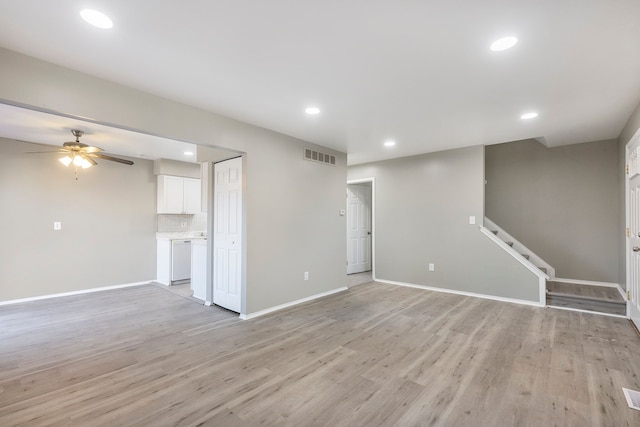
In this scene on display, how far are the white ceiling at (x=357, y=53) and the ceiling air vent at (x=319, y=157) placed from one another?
108 cm

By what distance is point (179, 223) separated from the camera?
6496mm

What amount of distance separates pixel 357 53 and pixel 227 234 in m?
2.92

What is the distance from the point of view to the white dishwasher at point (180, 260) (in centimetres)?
577

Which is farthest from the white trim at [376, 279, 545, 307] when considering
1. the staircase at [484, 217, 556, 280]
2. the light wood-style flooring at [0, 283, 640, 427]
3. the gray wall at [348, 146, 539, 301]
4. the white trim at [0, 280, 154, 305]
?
the white trim at [0, 280, 154, 305]

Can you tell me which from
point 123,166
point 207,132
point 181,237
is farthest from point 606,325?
point 123,166

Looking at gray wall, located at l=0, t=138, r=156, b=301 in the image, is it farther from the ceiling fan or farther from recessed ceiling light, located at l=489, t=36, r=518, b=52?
recessed ceiling light, located at l=489, t=36, r=518, b=52

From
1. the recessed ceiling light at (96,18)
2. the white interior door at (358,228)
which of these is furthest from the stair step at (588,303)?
A: the recessed ceiling light at (96,18)

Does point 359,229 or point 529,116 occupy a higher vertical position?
point 529,116

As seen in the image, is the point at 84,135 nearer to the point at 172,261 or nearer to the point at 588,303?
the point at 172,261

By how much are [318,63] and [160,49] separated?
3.88 ft

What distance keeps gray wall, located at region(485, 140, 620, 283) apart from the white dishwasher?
20.7ft

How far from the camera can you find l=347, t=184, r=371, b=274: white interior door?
270 inches

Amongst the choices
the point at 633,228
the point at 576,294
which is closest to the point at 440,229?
the point at 576,294

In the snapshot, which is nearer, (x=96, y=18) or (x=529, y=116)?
(x=96, y=18)
